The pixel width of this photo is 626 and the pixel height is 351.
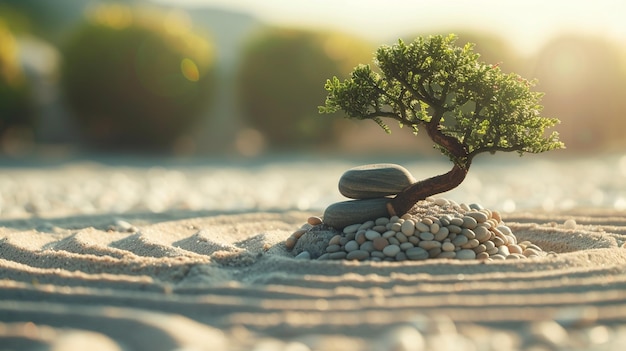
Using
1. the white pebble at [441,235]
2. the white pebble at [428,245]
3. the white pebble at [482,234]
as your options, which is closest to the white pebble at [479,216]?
the white pebble at [482,234]

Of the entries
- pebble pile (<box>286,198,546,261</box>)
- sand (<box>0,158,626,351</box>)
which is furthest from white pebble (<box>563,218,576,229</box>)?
pebble pile (<box>286,198,546,261</box>)

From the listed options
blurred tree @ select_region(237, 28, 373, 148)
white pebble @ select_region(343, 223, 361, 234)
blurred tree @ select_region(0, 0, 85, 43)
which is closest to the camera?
white pebble @ select_region(343, 223, 361, 234)

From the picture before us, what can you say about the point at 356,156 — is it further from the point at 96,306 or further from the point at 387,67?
the point at 96,306

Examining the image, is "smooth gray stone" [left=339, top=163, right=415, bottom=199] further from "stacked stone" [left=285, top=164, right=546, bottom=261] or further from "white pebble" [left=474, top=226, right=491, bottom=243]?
"white pebble" [left=474, top=226, right=491, bottom=243]

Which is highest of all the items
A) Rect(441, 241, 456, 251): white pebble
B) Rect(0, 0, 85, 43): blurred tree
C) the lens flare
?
Rect(0, 0, 85, 43): blurred tree

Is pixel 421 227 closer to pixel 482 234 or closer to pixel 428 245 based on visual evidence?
pixel 428 245

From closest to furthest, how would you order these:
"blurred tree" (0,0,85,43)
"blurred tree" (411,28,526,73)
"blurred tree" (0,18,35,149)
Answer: "blurred tree" (0,18,35,149) → "blurred tree" (411,28,526,73) → "blurred tree" (0,0,85,43)

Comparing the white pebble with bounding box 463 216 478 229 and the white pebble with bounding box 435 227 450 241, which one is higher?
the white pebble with bounding box 463 216 478 229

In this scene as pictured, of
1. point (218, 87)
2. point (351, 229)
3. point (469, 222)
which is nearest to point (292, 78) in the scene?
point (218, 87)

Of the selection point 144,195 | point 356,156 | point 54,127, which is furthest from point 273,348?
point 54,127

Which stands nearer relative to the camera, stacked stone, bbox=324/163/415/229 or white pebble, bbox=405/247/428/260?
white pebble, bbox=405/247/428/260

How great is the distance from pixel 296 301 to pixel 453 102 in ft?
7.08

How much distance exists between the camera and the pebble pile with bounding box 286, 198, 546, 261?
15.0 ft

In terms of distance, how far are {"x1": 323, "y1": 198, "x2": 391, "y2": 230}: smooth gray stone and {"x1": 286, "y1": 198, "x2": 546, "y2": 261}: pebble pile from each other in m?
0.06
